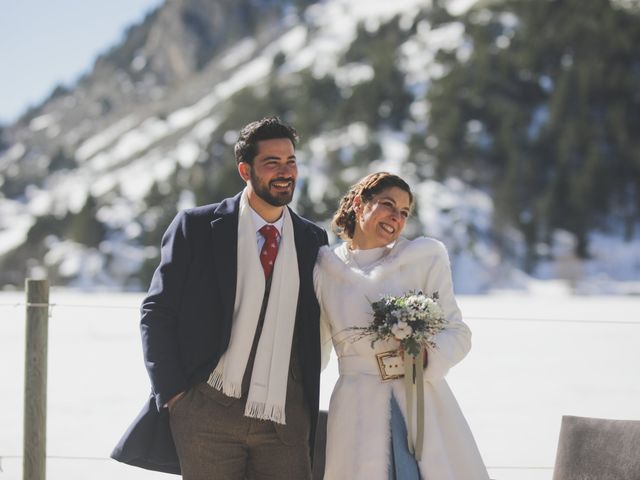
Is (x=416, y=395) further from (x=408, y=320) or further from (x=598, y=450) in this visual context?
(x=598, y=450)

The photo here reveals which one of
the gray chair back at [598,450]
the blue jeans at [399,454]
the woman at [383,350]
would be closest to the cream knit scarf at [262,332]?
the woman at [383,350]

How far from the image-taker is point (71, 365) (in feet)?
45.5

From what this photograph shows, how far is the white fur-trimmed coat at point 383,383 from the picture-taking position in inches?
146

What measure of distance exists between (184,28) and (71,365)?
5711 inches

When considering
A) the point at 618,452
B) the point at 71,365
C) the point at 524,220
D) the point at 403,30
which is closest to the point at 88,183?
the point at 403,30

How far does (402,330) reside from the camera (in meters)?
3.50

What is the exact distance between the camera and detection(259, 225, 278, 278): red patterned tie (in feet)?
12.5

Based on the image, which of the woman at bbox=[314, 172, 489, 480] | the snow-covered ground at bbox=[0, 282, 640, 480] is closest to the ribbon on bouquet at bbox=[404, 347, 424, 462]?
the woman at bbox=[314, 172, 489, 480]

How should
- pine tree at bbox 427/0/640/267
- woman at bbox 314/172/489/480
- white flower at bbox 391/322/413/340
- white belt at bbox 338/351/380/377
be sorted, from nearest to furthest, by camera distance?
white flower at bbox 391/322/413/340 < woman at bbox 314/172/489/480 < white belt at bbox 338/351/380/377 < pine tree at bbox 427/0/640/267

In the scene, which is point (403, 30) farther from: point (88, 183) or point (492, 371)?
point (492, 371)

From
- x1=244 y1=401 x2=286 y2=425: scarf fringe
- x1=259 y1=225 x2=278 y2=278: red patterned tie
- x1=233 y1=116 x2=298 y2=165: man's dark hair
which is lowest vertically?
x1=244 y1=401 x2=286 y2=425: scarf fringe

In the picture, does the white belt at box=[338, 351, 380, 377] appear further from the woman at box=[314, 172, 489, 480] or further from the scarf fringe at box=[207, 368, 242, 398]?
the scarf fringe at box=[207, 368, 242, 398]

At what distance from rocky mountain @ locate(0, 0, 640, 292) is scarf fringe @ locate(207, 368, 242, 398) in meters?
38.8

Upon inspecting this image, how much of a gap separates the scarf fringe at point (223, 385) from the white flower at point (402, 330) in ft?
2.34
